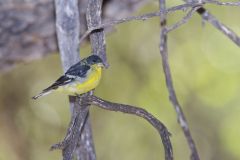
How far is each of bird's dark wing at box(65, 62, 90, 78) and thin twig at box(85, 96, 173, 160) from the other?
301mm

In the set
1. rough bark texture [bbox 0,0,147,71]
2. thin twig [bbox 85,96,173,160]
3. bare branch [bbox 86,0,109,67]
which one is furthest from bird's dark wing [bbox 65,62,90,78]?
rough bark texture [bbox 0,0,147,71]

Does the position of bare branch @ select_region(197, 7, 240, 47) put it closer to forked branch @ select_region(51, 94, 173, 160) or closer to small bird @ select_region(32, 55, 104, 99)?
small bird @ select_region(32, 55, 104, 99)

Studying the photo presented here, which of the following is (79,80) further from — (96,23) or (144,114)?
(144,114)

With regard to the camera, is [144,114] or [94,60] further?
[94,60]

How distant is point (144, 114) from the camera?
1436 mm

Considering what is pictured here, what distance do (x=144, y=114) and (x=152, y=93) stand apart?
105 inches

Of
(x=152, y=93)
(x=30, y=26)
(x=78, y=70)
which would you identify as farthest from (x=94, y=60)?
(x=152, y=93)

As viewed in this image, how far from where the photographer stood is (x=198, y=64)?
4062mm

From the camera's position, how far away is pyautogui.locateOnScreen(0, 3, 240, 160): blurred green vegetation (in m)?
3.99

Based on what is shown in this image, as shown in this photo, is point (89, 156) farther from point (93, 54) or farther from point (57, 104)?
point (57, 104)

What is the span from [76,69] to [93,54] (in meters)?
0.11

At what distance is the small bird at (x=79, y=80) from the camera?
6.09 ft

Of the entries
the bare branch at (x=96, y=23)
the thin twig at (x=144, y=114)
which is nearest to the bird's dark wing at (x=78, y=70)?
the bare branch at (x=96, y=23)

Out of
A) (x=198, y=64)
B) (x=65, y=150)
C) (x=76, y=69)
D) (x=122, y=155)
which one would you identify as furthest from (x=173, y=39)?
(x=65, y=150)
